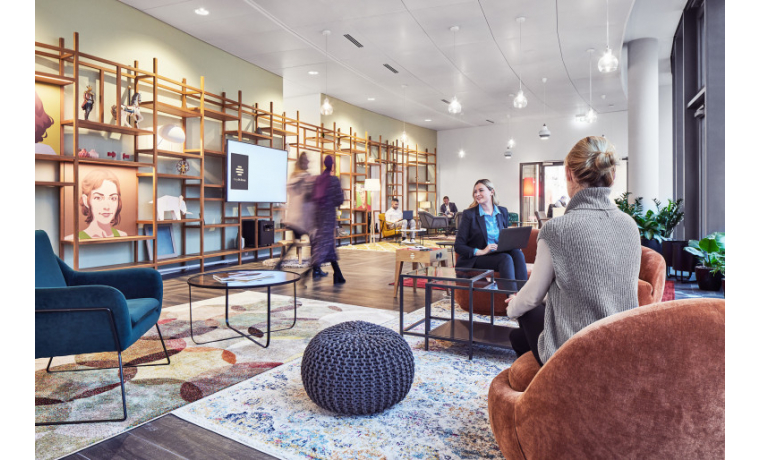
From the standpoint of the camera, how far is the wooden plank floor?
192cm

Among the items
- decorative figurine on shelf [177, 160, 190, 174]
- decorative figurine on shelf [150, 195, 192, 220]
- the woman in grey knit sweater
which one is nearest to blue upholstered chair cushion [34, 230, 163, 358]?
the woman in grey knit sweater

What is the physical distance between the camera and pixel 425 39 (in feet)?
24.8

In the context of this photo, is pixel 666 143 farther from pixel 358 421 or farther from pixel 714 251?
pixel 358 421

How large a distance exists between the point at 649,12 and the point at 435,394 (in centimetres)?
761

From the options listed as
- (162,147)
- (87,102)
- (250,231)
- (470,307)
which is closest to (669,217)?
(470,307)

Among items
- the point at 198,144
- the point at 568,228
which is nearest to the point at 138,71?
the point at 198,144

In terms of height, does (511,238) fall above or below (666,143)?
below

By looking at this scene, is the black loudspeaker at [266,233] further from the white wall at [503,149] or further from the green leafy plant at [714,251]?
the white wall at [503,149]

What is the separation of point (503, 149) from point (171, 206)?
Answer: 12135 mm

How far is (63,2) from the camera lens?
5.30 m

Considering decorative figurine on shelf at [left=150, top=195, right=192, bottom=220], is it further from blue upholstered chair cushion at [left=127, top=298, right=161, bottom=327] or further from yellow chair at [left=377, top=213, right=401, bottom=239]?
yellow chair at [left=377, top=213, right=401, bottom=239]

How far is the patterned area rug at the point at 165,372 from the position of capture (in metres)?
2.15

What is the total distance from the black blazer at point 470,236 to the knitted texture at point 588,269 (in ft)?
8.81
